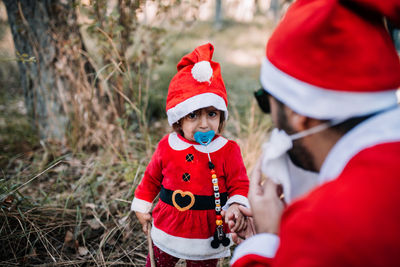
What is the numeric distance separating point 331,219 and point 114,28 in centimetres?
261

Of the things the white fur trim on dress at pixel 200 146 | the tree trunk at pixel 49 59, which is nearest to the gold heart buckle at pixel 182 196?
the white fur trim on dress at pixel 200 146

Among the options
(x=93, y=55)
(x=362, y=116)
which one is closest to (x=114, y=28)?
(x=93, y=55)

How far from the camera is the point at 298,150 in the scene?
44.4 inches

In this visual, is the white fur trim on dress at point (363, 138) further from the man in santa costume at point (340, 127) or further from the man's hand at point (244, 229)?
the man's hand at point (244, 229)

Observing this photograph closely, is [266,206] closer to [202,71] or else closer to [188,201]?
[188,201]

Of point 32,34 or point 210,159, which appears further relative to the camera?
point 32,34

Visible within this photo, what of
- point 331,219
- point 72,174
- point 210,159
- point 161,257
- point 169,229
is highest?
point 331,219

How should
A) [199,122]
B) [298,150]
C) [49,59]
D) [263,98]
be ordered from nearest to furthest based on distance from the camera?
[298,150]
[263,98]
[199,122]
[49,59]

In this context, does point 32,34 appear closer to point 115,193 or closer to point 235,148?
point 115,193

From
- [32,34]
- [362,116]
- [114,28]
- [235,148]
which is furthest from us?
[32,34]

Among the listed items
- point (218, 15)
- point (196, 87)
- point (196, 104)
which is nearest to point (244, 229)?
point (196, 104)

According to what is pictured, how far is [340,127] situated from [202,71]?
833mm

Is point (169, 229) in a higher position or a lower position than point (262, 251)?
lower

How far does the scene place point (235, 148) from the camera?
1.74m
